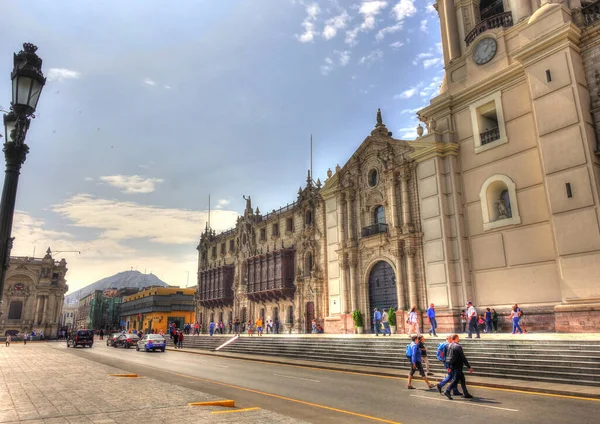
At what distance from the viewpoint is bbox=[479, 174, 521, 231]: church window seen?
2234cm

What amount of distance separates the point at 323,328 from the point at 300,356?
1148 centimetres

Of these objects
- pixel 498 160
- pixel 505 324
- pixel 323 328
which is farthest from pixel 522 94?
pixel 323 328

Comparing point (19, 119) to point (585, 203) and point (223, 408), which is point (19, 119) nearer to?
point (223, 408)

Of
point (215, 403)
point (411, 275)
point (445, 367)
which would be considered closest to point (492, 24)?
point (411, 275)

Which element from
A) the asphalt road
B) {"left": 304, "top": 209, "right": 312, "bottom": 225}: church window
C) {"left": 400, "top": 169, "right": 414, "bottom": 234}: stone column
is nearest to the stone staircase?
the asphalt road

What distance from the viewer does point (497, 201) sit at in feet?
77.4

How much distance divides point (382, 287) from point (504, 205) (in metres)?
9.75

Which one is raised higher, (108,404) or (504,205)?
(504,205)

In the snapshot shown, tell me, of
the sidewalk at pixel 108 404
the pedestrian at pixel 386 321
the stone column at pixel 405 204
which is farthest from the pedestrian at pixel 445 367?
the stone column at pixel 405 204

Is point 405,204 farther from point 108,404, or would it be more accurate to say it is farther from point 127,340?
Result: point 127,340

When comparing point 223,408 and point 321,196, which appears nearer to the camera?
point 223,408

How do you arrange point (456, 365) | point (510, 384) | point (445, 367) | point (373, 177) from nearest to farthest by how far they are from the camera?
point (456, 365)
point (445, 367)
point (510, 384)
point (373, 177)

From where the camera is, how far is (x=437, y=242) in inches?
981

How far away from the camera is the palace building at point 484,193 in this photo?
18.8 m
